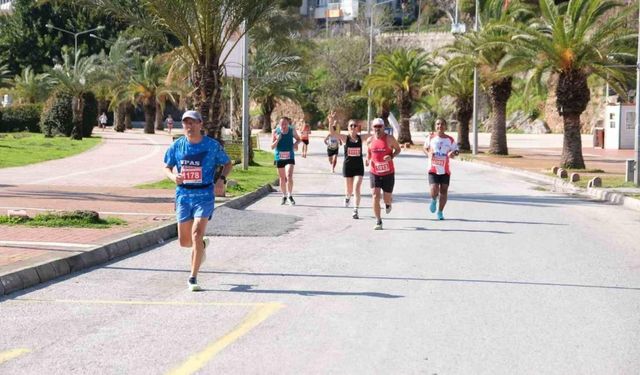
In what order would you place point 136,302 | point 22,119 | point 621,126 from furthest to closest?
point 22,119
point 621,126
point 136,302

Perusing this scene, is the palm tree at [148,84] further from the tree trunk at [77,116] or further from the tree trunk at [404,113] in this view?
the tree trunk at [404,113]

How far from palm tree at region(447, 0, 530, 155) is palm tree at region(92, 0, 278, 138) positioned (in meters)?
15.4

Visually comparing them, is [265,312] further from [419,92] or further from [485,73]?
[419,92]

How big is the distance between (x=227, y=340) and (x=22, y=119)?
183 feet

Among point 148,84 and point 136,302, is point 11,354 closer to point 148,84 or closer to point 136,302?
point 136,302

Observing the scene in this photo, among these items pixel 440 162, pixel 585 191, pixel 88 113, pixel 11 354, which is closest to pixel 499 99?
pixel 585 191

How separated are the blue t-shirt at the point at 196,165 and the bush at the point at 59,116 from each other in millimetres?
44131

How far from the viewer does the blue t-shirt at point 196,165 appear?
9164 millimetres

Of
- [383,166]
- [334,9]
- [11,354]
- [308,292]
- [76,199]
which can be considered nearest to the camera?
[11,354]

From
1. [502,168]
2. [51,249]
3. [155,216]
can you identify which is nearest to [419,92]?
[502,168]

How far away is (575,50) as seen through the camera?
92.5 feet

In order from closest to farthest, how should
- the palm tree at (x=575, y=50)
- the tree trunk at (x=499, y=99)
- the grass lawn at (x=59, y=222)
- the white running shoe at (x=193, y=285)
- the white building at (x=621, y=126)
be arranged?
1. the white running shoe at (x=193, y=285)
2. the grass lawn at (x=59, y=222)
3. the palm tree at (x=575, y=50)
4. the tree trunk at (x=499, y=99)
5. the white building at (x=621, y=126)

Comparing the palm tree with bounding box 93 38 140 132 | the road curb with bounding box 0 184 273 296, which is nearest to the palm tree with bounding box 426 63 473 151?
the palm tree with bounding box 93 38 140 132

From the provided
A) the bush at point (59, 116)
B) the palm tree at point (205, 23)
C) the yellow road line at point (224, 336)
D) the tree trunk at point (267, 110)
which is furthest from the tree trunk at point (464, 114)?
the yellow road line at point (224, 336)
